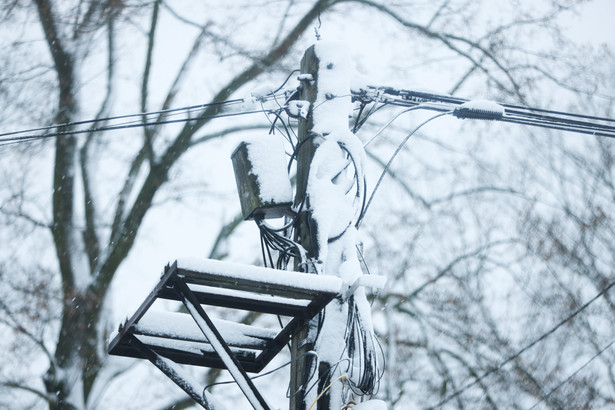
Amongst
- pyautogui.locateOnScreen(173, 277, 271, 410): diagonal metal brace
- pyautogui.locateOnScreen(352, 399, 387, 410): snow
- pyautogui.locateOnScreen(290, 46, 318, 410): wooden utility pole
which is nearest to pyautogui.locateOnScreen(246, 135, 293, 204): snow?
pyautogui.locateOnScreen(290, 46, 318, 410): wooden utility pole

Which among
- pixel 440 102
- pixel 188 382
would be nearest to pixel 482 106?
pixel 440 102

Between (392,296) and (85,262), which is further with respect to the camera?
(392,296)

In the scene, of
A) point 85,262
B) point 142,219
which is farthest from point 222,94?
point 85,262

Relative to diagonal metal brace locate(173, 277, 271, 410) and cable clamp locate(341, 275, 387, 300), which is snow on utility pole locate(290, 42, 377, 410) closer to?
cable clamp locate(341, 275, 387, 300)

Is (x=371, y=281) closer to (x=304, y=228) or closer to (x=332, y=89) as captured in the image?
(x=304, y=228)

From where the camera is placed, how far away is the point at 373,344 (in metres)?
4.38

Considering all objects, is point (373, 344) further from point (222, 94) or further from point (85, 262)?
point (222, 94)

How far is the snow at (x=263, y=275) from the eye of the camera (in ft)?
12.2

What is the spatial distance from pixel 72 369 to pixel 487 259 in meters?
7.66

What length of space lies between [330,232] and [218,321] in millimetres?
964

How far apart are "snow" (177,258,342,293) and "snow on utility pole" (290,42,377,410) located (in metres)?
0.34

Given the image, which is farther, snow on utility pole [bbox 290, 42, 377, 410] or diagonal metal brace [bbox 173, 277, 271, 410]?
snow on utility pole [bbox 290, 42, 377, 410]

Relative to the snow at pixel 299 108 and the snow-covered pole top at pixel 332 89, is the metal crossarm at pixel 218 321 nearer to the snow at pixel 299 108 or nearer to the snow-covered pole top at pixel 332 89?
the snow-covered pole top at pixel 332 89

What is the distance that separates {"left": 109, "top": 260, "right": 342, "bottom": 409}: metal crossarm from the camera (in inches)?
150
